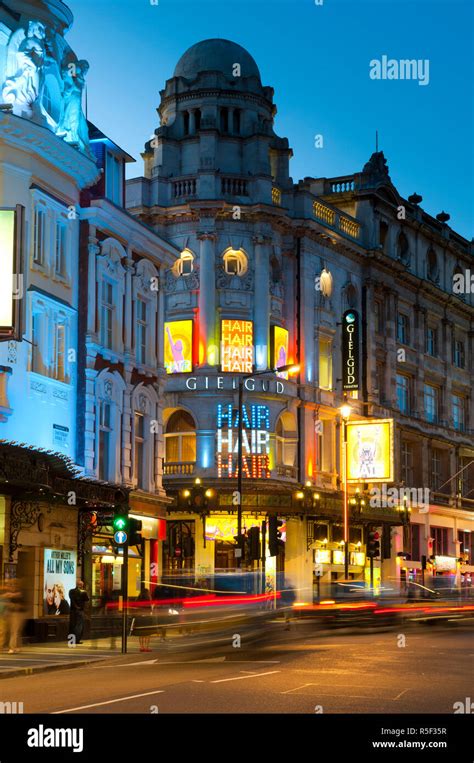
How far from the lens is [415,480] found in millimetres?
75875

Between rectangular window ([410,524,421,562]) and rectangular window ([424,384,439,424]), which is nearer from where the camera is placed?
rectangular window ([410,524,421,562])

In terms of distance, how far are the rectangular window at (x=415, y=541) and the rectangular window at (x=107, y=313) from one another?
37963 millimetres

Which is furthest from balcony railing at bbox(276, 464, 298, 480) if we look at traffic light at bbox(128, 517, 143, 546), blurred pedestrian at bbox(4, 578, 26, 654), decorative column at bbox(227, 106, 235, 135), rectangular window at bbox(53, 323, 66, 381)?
blurred pedestrian at bbox(4, 578, 26, 654)

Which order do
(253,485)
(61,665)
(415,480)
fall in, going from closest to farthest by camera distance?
(61,665) → (253,485) → (415,480)

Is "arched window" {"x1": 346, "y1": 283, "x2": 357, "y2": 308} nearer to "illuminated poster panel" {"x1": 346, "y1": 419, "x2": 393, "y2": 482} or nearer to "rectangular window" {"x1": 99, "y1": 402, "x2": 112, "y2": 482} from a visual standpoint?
"illuminated poster panel" {"x1": 346, "y1": 419, "x2": 393, "y2": 482}

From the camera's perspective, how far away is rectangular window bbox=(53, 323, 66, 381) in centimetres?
3669

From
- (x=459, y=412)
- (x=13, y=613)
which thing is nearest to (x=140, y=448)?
(x=13, y=613)

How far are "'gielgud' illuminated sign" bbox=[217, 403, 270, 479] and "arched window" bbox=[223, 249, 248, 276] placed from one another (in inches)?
255

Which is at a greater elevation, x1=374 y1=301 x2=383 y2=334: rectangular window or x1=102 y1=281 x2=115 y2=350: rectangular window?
x1=374 y1=301 x2=383 y2=334: rectangular window

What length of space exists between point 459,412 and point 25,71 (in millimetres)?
53816

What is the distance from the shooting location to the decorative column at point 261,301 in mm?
57844

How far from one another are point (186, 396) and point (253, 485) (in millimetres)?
5099
